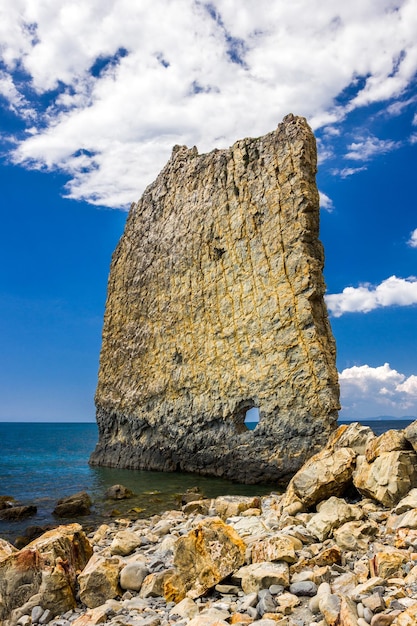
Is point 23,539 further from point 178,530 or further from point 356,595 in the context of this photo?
point 356,595

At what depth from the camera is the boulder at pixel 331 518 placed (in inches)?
323

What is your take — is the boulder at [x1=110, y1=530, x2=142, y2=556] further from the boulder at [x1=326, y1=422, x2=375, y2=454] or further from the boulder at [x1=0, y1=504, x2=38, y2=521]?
the boulder at [x1=0, y1=504, x2=38, y2=521]

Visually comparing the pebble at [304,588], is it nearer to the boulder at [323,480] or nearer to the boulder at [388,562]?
the boulder at [388,562]

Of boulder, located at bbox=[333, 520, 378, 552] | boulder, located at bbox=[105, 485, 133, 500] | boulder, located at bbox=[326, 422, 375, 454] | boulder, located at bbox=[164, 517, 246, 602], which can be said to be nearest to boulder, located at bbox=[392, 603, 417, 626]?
boulder, located at bbox=[333, 520, 378, 552]

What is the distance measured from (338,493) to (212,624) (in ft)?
17.9

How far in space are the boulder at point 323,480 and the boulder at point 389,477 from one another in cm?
41

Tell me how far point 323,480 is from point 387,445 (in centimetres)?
152

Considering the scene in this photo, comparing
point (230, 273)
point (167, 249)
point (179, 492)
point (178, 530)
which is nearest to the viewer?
point (178, 530)

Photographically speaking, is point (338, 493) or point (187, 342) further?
A: point (187, 342)

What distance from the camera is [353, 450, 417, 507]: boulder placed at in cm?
928

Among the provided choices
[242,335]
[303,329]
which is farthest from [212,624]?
[242,335]

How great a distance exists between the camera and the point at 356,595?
5496mm

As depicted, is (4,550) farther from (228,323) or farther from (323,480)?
(228,323)

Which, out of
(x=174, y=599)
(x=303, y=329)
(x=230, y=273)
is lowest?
(x=174, y=599)
